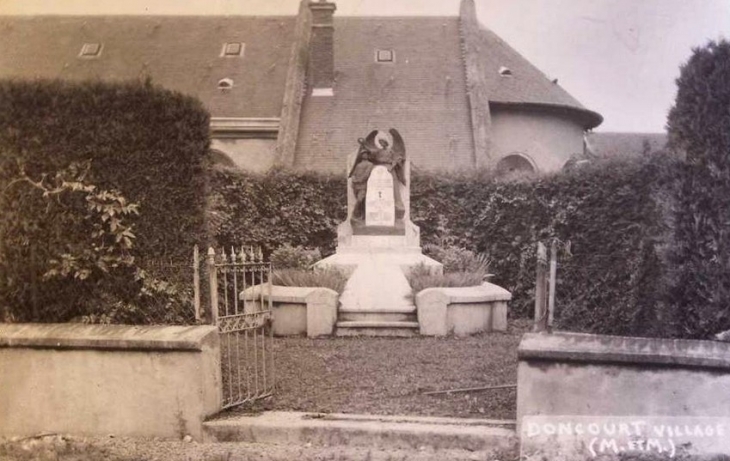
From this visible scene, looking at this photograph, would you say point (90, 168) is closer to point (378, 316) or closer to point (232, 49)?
point (378, 316)

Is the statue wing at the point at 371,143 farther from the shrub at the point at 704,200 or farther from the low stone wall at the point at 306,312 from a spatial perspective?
the shrub at the point at 704,200

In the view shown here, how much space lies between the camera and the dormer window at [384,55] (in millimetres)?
25073

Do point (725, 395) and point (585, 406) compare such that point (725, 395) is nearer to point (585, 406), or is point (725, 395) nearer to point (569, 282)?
point (585, 406)

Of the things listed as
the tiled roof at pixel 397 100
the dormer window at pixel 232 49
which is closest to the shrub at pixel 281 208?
the tiled roof at pixel 397 100

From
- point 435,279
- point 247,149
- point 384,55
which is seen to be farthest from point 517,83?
point 435,279

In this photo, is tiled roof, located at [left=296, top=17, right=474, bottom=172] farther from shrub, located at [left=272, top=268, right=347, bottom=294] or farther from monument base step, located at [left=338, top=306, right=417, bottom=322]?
monument base step, located at [left=338, top=306, right=417, bottom=322]

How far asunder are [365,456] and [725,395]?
260 cm

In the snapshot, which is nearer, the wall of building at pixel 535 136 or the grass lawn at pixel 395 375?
the grass lawn at pixel 395 375

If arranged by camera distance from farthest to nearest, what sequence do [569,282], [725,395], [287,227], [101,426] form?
[287,227] → [569,282] → [101,426] → [725,395]

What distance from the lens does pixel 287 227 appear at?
16.3 meters

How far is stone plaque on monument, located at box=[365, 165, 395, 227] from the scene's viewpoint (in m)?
13.1

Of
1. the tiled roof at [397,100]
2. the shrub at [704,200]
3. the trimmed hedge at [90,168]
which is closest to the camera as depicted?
the shrub at [704,200]

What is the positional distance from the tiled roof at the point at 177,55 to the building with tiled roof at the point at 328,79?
0.04 m

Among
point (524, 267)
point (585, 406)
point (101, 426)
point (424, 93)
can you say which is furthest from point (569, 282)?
point (424, 93)
